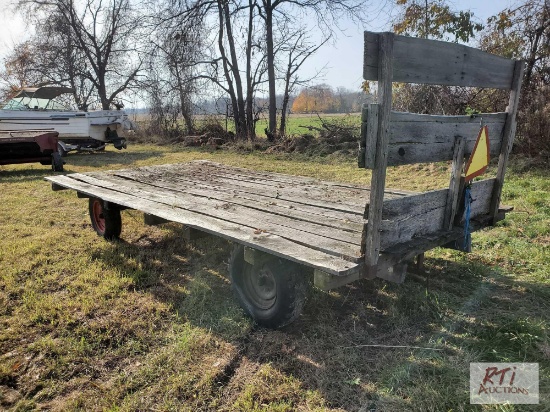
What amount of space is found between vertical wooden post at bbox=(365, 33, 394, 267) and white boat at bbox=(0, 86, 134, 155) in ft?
44.6

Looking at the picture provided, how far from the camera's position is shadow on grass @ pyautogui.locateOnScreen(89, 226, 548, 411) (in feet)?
7.32

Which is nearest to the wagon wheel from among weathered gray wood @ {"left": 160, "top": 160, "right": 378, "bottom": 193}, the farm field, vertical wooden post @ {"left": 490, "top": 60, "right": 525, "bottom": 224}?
weathered gray wood @ {"left": 160, "top": 160, "right": 378, "bottom": 193}

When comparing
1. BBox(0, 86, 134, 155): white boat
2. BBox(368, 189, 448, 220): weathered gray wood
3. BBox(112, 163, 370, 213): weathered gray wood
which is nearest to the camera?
BBox(368, 189, 448, 220): weathered gray wood

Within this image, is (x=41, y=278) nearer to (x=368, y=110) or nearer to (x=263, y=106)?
(x=368, y=110)

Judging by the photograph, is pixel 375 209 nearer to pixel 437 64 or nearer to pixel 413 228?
pixel 413 228

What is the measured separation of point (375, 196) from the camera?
Result: 2195 millimetres

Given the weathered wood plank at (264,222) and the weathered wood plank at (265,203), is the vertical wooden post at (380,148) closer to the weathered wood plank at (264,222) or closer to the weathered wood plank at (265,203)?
the weathered wood plank at (264,222)

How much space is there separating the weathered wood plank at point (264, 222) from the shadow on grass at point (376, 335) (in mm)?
690

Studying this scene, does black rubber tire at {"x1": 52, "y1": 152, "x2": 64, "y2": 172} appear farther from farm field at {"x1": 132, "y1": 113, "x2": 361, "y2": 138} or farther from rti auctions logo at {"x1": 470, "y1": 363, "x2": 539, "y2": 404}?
rti auctions logo at {"x1": 470, "y1": 363, "x2": 539, "y2": 404}

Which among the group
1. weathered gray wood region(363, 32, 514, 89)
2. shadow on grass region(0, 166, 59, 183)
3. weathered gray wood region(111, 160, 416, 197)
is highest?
weathered gray wood region(363, 32, 514, 89)

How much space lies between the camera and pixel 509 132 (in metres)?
3.01

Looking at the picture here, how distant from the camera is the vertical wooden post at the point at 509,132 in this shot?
2910mm

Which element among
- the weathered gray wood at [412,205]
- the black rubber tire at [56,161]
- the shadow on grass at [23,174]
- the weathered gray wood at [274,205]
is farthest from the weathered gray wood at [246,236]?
the black rubber tire at [56,161]

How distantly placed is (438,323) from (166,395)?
196 centimetres
